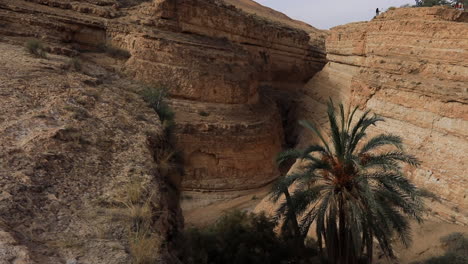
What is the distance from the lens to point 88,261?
11.1 feet

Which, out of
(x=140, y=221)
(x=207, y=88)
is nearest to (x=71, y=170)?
(x=140, y=221)

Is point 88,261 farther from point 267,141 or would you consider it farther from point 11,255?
point 267,141

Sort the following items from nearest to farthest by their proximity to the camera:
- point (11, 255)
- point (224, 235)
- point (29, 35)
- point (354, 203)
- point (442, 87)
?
point (11, 255) < point (354, 203) < point (224, 235) < point (442, 87) < point (29, 35)

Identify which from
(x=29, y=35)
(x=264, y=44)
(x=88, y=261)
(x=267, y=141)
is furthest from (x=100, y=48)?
(x=88, y=261)

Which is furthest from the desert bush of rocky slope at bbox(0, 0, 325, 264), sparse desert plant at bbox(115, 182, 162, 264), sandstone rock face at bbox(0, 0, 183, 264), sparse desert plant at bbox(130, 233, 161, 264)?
sparse desert plant at bbox(130, 233, 161, 264)

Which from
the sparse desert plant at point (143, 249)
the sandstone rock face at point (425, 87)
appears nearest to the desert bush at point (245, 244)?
the sandstone rock face at point (425, 87)

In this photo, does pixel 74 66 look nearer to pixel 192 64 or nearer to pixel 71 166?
pixel 71 166

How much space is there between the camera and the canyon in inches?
168

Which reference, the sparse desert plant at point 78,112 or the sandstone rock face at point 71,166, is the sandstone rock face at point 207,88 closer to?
the sandstone rock face at point 71,166

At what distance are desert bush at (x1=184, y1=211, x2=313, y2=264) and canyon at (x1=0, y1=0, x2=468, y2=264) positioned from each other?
6.01 ft

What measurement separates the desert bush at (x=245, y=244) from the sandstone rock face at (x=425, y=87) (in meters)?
5.09

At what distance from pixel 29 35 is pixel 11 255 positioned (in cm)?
1420

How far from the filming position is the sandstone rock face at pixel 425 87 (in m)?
10.8

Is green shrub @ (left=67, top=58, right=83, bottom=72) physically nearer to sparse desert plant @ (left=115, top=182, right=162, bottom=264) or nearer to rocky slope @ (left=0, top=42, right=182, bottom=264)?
rocky slope @ (left=0, top=42, right=182, bottom=264)
